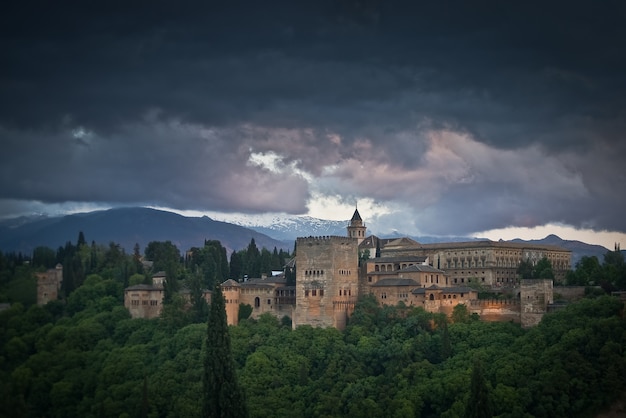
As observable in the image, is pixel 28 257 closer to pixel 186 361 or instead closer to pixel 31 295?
pixel 31 295

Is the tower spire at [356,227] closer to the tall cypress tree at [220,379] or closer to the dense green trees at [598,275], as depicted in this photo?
the dense green trees at [598,275]

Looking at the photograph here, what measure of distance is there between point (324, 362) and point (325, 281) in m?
7.44

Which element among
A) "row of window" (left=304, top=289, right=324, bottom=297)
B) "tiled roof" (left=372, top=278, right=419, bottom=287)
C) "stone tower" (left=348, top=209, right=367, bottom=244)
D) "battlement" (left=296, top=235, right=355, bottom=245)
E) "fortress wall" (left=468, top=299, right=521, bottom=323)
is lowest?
"fortress wall" (left=468, top=299, right=521, bottom=323)

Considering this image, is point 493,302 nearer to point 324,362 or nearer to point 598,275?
point 598,275

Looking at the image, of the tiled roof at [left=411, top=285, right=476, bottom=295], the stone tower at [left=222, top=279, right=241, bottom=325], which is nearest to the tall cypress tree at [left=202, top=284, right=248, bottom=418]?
the stone tower at [left=222, top=279, right=241, bottom=325]

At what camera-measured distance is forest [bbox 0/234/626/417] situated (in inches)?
2320

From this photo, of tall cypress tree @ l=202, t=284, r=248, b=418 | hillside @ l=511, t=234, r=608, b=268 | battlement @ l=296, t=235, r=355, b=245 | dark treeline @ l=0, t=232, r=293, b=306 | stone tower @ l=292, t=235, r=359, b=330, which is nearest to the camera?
tall cypress tree @ l=202, t=284, r=248, b=418

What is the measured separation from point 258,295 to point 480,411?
27545 millimetres

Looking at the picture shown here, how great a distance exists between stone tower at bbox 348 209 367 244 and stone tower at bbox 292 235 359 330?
78.4 ft

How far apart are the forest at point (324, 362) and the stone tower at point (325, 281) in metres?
1.37

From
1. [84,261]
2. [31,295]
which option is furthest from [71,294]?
[84,261]

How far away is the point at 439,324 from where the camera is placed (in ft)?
227

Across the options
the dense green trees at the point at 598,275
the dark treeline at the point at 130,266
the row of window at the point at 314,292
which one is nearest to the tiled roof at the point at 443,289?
the row of window at the point at 314,292

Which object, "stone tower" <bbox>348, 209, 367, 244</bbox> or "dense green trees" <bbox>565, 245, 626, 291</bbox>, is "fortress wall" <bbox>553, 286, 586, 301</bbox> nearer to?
"dense green trees" <bbox>565, 245, 626, 291</bbox>
